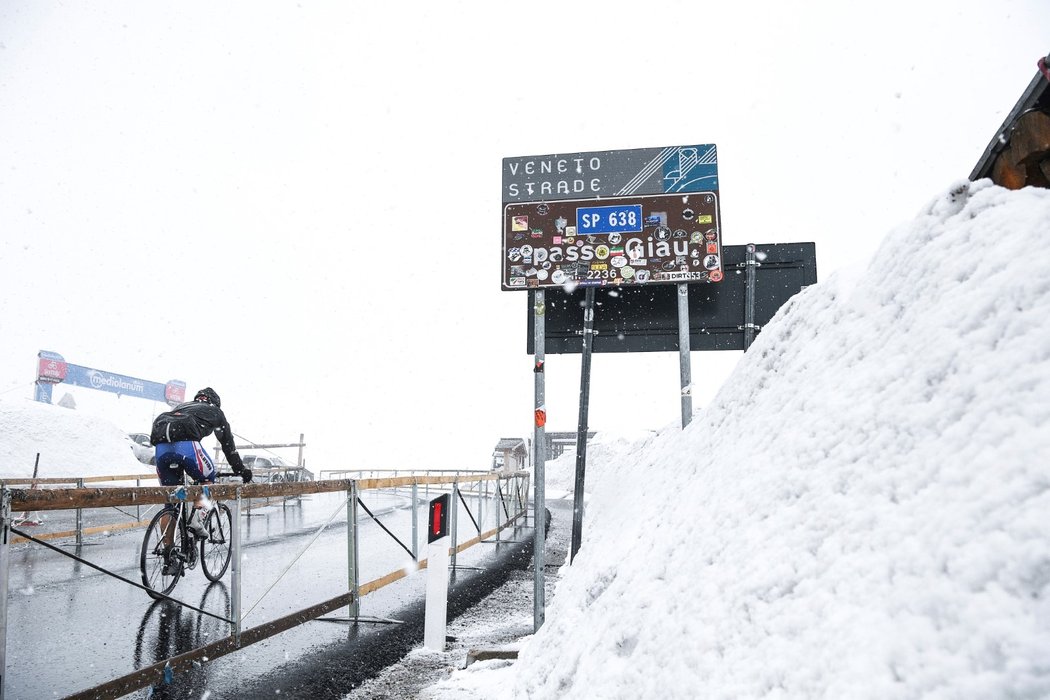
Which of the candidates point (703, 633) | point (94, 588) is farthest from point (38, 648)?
point (703, 633)

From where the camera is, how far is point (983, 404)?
161 cm

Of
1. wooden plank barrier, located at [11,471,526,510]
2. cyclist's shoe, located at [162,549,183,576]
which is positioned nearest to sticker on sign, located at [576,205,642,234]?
wooden plank barrier, located at [11,471,526,510]

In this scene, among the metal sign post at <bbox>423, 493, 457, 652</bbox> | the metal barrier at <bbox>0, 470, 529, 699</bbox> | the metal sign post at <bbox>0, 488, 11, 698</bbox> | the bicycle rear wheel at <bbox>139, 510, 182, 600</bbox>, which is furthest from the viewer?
the bicycle rear wheel at <bbox>139, 510, 182, 600</bbox>

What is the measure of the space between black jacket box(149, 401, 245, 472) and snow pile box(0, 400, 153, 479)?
21289mm

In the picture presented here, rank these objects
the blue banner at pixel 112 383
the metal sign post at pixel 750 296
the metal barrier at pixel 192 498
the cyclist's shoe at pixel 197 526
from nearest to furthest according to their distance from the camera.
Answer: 1. the metal barrier at pixel 192 498
2. the cyclist's shoe at pixel 197 526
3. the metal sign post at pixel 750 296
4. the blue banner at pixel 112 383

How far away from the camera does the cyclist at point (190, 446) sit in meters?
6.29

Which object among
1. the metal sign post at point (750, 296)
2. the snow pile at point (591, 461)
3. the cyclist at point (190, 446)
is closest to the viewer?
the cyclist at point (190, 446)

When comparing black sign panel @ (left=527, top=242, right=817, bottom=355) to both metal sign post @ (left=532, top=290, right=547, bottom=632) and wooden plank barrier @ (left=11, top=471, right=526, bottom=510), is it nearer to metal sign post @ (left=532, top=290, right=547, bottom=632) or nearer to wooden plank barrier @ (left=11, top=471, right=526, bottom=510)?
metal sign post @ (left=532, top=290, right=547, bottom=632)

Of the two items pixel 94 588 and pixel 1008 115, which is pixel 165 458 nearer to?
pixel 94 588

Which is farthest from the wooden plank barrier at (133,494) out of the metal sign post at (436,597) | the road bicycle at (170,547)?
the road bicycle at (170,547)

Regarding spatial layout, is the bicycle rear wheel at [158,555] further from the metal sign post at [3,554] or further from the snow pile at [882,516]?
the snow pile at [882,516]

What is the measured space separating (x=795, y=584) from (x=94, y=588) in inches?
315

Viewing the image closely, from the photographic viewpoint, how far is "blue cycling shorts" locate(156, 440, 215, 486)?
20.6 feet

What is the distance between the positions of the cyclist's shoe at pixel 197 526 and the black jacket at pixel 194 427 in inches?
30.3
